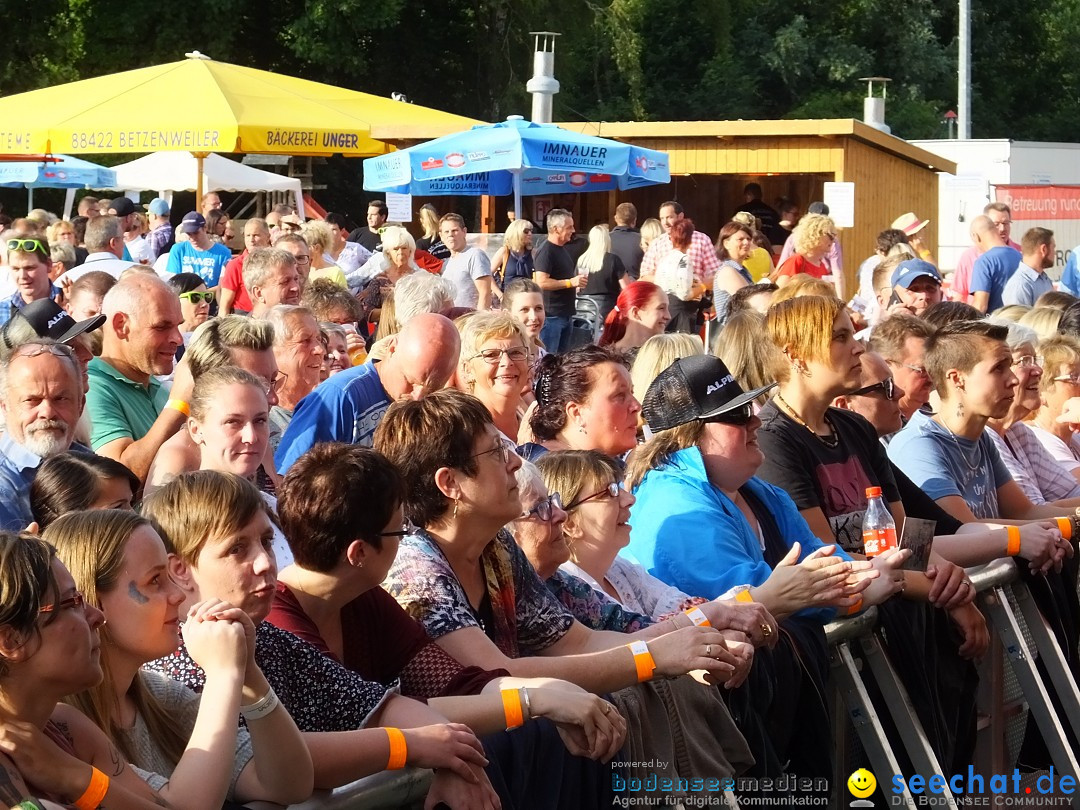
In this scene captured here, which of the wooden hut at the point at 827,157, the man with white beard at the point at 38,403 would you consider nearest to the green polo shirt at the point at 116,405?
the man with white beard at the point at 38,403

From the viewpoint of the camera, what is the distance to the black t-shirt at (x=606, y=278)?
15.6 meters

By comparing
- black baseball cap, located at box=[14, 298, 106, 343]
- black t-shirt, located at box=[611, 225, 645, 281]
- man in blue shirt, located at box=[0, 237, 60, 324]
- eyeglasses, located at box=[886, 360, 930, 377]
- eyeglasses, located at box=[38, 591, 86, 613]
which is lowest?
eyeglasses, located at box=[38, 591, 86, 613]

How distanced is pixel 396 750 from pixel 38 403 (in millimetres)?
2295

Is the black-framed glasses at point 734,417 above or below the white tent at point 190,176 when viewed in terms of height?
below

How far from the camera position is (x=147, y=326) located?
625cm

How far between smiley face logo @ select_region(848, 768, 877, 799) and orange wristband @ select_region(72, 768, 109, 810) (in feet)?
8.55

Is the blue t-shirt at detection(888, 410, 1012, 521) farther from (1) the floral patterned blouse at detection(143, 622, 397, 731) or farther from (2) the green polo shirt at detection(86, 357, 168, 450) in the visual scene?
(1) the floral patterned blouse at detection(143, 622, 397, 731)

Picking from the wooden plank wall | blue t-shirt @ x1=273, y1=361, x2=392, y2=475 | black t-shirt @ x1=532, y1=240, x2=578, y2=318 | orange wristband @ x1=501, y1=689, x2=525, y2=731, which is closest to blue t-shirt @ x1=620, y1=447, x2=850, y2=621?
orange wristband @ x1=501, y1=689, x2=525, y2=731

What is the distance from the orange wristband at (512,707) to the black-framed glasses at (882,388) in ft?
8.63

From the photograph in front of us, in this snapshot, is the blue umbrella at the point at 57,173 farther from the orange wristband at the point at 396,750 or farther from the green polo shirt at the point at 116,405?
the orange wristband at the point at 396,750

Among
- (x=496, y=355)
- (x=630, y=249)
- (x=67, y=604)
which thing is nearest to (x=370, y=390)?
(x=496, y=355)

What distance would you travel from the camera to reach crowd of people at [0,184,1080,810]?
9.75 ft

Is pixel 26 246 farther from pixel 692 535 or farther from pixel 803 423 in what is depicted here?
pixel 692 535

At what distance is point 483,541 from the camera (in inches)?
154
